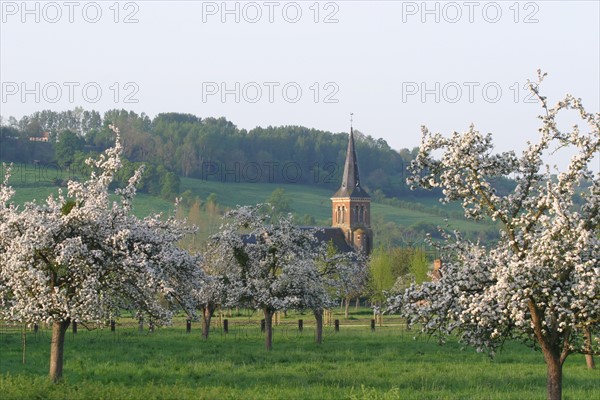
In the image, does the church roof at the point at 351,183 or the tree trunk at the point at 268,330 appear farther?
the church roof at the point at 351,183

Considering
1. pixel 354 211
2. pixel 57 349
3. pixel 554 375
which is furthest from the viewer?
pixel 354 211

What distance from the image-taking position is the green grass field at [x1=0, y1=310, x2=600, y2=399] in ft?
99.2

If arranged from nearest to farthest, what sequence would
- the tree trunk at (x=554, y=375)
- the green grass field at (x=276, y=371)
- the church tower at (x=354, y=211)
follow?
the tree trunk at (x=554, y=375)
the green grass field at (x=276, y=371)
the church tower at (x=354, y=211)

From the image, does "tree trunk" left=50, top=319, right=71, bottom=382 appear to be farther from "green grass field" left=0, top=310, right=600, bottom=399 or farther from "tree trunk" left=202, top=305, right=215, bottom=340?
"tree trunk" left=202, top=305, right=215, bottom=340

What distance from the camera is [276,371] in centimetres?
3853

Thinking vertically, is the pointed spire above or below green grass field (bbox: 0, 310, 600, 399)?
above

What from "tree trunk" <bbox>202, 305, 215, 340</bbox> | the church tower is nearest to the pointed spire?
the church tower

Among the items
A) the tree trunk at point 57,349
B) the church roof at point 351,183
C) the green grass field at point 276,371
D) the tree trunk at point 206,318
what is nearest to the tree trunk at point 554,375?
the green grass field at point 276,371

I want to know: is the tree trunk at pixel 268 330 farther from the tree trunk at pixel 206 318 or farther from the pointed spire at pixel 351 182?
Answer: the pointed spire at pixel 351 182

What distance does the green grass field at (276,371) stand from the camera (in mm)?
30234

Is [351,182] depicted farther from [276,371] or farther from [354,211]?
[276,371]

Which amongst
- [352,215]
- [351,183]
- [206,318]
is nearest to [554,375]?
[206,318]

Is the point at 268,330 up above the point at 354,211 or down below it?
below

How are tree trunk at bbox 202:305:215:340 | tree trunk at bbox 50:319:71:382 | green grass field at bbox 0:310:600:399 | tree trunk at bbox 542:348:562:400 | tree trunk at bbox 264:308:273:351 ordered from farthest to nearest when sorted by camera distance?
tree trunk at bbox 202:305:215:340 → tree trunk at bbox 264:308:273:351 → tree trunk at bbox 50:319:71:382 → green grass field at bbox 0:310:600:399 → tree trunk at bbox 542:348:562:400
